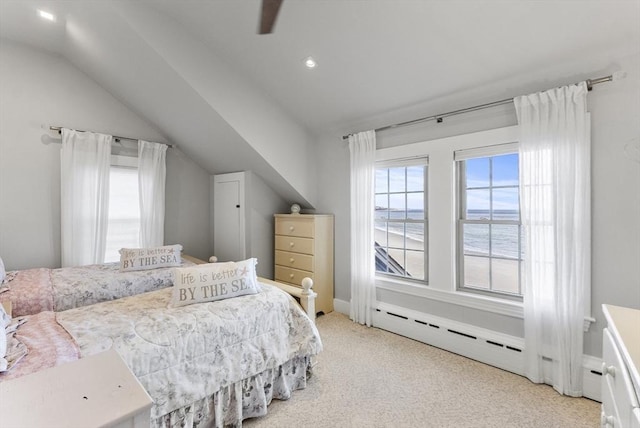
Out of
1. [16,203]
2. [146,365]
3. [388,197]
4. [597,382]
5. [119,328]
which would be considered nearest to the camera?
[146,365]

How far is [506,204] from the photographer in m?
2.55

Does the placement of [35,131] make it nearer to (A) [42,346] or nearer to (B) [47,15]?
(B) [47,15]

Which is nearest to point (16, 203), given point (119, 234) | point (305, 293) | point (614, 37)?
point (119, 234)

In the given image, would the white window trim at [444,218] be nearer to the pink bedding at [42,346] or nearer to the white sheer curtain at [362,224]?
the white sheer curtain at [362,224]

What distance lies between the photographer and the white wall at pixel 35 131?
116 inches

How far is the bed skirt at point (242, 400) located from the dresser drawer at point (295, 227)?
64.4 inches

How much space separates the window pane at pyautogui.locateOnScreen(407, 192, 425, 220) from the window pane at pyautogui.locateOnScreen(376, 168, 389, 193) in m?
0.31

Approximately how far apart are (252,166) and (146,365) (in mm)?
2624

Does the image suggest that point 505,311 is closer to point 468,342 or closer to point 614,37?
point 468,342

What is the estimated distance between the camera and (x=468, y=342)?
2594mm

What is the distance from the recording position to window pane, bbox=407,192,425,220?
10.1 feet

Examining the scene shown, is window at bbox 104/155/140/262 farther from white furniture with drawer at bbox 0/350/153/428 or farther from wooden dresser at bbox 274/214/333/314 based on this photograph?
white furniture with drawer at bbox 0/350/153/428

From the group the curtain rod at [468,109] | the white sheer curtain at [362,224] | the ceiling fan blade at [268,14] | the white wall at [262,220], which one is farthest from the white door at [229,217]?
the ceiling fan blade at [268,14]

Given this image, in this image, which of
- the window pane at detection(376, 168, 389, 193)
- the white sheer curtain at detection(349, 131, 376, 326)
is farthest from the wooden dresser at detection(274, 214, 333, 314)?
the window pane at detection(376, 168, 389, 193)
